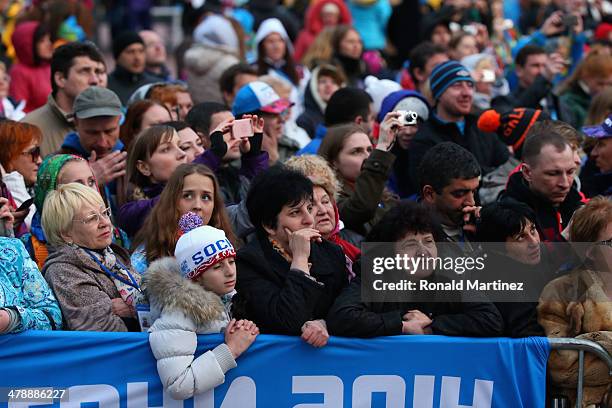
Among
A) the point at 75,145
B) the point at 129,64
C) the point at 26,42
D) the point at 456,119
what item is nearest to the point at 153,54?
the point at 129,64

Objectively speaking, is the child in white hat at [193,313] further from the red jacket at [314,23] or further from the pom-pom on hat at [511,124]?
the red jacket at [314,23]

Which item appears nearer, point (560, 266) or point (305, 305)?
point (305, 305)

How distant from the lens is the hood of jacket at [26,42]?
10.9 meters

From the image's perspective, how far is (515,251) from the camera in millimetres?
6285

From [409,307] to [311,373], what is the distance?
66 centimetres

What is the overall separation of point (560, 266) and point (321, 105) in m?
4.39

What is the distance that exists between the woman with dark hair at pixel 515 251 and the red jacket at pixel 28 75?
5767 mm

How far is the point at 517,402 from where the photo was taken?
5.71 metres

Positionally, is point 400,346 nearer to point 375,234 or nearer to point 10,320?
point 375,234

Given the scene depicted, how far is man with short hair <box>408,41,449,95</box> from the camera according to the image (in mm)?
10602

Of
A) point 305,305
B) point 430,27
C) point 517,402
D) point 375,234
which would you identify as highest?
point 430,27

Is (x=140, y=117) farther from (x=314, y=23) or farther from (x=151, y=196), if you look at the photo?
(x=314, y=23)

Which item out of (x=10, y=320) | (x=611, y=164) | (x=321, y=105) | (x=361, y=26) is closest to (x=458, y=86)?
(x=611, y=164)

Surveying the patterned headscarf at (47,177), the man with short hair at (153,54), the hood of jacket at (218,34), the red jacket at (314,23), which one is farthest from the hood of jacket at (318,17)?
the patterned headscarf at (47,177)
